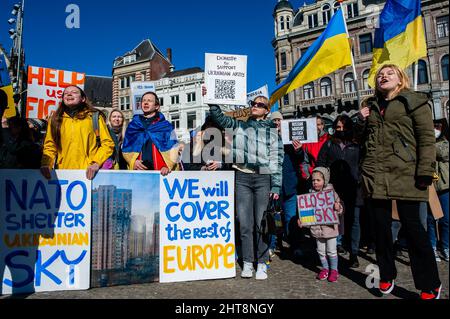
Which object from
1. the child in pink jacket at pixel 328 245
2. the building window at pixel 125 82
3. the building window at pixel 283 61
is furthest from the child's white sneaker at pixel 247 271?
the building window at pixel 125 82

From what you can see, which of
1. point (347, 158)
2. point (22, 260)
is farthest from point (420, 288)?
point (22, 260)

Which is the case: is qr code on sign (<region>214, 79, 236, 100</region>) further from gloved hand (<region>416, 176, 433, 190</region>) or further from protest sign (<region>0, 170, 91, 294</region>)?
gloved hand (<region>416, 176, 433, 190</region>)

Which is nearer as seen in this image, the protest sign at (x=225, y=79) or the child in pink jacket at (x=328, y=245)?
the child in pink jacket at (x=328, y=245)

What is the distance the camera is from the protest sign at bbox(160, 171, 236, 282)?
3426 millimetres

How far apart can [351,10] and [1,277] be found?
39273mm

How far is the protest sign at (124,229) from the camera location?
321cm

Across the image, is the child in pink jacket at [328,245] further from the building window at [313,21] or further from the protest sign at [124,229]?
the building window at [313,21]

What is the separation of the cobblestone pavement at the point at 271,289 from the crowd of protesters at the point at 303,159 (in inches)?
6.0

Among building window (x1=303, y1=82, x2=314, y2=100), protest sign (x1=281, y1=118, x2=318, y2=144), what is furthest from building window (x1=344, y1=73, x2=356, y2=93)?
protest sign (x1=281, y1=118, x2=318, y2=144)

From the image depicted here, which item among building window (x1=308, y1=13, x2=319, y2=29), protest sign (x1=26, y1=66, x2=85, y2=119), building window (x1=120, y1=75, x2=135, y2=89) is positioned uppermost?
building window (x1=308, y1=13, x2=319, y2=29)

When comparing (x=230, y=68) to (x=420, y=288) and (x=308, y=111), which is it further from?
(x=308, y=111)

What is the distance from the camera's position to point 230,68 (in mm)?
3771

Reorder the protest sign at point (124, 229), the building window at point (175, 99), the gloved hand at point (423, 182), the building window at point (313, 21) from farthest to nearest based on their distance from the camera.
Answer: the building window at point (175, 99)
the building window at point (313, 21)
the protest sign at point (124, 229)
the gloved hand at point (423, 182)

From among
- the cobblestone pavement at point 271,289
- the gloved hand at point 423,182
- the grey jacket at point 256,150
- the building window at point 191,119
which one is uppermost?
the building window at point 191,119
